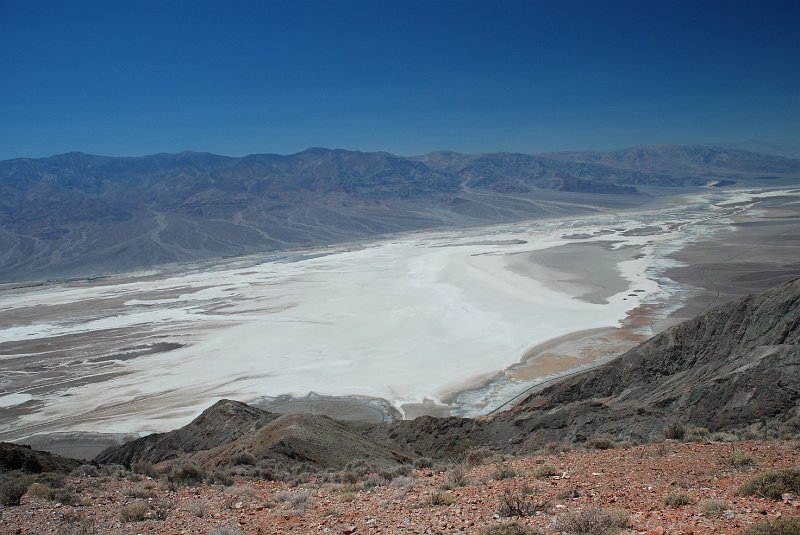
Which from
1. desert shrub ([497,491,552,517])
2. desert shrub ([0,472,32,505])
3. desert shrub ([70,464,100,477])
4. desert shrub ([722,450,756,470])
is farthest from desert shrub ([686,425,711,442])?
desert shrub ([70,464,100,477])

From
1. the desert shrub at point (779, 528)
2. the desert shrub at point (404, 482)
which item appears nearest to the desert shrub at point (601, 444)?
the desert shrub at point (404, 482)

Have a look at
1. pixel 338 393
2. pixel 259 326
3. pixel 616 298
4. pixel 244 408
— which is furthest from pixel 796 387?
pixel 259 326

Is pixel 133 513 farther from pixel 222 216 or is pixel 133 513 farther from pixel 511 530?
pixel 222 216

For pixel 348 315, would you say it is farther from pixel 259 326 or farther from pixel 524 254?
pixel 524 254

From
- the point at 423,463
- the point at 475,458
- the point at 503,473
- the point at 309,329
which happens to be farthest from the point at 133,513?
the point at 309,329

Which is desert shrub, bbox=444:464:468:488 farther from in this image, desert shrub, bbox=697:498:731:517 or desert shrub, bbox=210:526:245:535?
desert shrub, bbox=697:498:731:517
